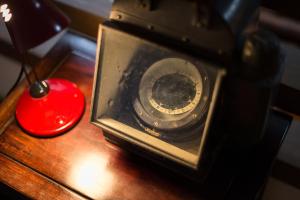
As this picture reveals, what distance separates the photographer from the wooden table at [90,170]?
38.2 inches

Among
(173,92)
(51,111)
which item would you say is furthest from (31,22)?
(173,92)

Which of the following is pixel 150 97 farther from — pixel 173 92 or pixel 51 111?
pixel 51 111

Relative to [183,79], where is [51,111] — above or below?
below

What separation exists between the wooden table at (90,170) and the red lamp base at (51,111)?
0.02 meters

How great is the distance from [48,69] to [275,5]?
67cm

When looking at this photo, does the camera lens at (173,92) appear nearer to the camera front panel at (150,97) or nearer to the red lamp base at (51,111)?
the camera front panel at (150,97)

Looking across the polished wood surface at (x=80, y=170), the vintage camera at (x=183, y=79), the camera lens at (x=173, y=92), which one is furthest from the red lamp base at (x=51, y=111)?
the camera lens at (x=173, y=92)

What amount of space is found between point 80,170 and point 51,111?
0.19 m

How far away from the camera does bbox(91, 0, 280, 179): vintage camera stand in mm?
777

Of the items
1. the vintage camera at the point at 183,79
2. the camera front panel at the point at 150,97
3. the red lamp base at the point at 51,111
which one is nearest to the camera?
the vintage camera at the point at 183,79

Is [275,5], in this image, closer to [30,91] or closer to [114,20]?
[114,20]

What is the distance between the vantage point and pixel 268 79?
0.79 m

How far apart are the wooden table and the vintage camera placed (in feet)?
0.15

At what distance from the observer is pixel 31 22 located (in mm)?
974
